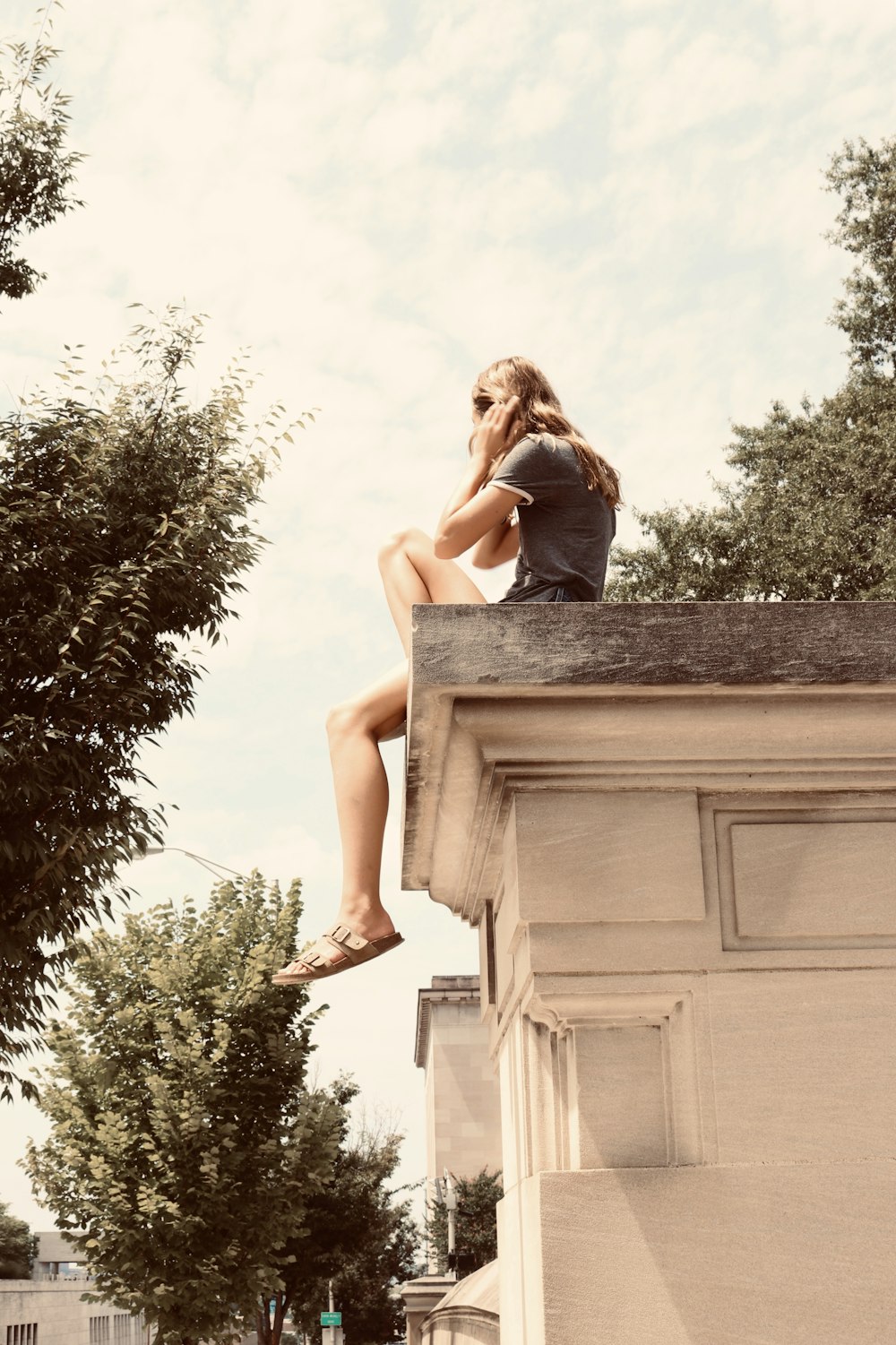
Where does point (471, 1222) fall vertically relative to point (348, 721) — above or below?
below

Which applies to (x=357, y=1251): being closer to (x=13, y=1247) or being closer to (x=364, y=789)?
(x=364, y=789)

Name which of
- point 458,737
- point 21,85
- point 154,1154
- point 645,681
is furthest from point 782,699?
point 154,1154

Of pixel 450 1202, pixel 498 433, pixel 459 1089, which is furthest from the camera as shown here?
pixel 459 1089

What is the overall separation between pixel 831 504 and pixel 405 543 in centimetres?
2042

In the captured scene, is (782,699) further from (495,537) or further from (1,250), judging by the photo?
(1,250)

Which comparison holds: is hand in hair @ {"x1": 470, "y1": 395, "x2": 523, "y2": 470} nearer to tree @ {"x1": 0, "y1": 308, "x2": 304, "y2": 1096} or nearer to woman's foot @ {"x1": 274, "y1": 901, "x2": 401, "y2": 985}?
woman's foot @ {"x1": 274, "y1": 901, "x2": 401, "y2": 985}

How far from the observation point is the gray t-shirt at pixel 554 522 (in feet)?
9.69

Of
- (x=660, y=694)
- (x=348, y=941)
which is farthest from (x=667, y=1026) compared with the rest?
(x=348, y=941)

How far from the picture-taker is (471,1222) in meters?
36.4

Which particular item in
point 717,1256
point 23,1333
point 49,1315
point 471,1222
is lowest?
point 23,1333

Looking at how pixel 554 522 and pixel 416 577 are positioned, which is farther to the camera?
pixel 416 577

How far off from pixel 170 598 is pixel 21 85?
537 cm

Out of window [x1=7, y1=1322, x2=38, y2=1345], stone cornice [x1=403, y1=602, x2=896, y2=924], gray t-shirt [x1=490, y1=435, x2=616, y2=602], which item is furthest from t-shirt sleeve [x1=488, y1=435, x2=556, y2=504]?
window [x1=7, y1=1322, x2=38, y2=1345]

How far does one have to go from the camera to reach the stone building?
6.97 ft
